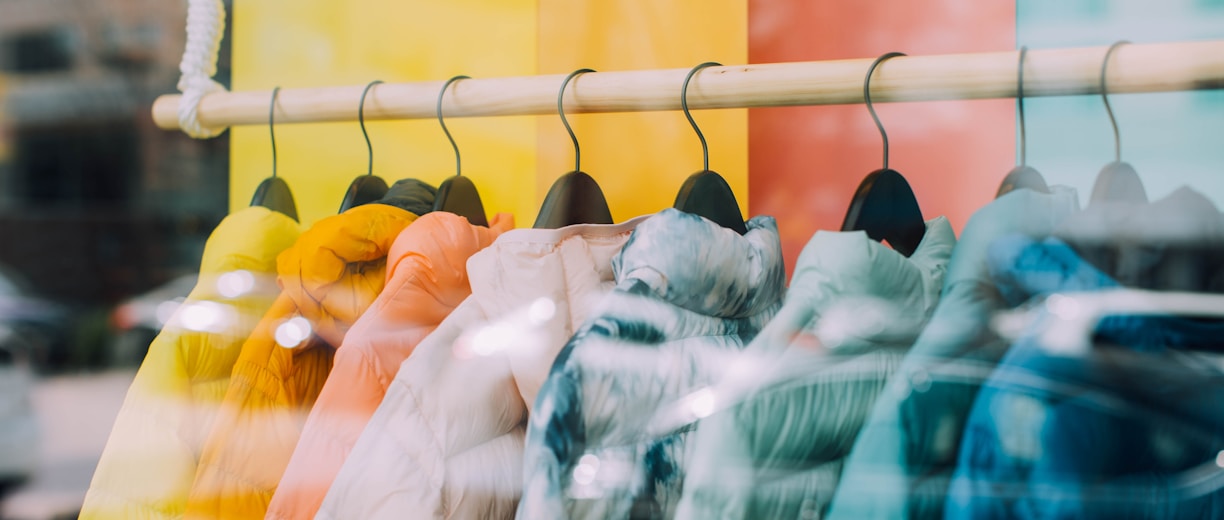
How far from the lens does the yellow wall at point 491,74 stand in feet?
3.07

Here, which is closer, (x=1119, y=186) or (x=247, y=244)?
(x=1119, y=186)

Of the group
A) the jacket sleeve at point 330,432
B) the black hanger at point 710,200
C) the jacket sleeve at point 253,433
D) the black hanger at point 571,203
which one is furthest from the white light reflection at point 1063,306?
the jacket sleeve at point 253,433

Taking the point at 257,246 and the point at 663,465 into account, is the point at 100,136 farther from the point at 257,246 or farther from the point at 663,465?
the point at 663,465

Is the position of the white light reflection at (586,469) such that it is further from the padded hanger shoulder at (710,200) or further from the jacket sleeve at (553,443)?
the padded hanger shoulder at (710,200)

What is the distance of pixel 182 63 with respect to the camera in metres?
0.98

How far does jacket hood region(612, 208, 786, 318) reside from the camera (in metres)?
0.59

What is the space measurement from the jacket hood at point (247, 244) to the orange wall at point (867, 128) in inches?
18.8

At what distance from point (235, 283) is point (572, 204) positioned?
0.32 m

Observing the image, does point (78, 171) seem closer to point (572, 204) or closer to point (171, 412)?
point (171, 412)

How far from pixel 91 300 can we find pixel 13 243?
3.6 inches

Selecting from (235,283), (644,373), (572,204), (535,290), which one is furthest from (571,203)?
(235,283)

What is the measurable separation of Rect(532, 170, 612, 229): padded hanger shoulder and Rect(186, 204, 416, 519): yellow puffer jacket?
0.15 meters

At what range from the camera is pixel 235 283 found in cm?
79

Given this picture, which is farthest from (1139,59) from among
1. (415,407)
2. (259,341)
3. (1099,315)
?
(259,341)
